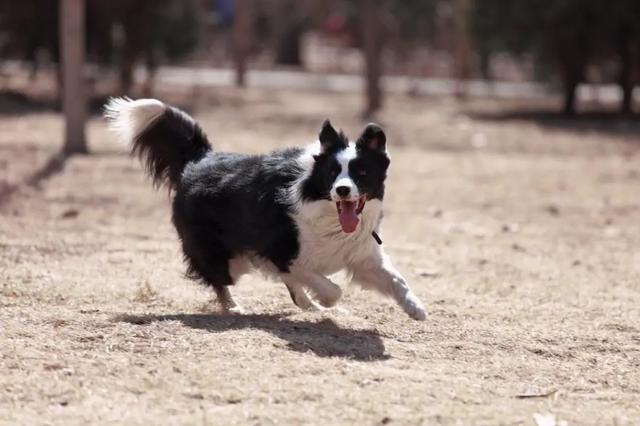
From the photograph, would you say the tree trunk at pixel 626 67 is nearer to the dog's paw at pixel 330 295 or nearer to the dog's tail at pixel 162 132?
the dog's tail at pixel 162 132

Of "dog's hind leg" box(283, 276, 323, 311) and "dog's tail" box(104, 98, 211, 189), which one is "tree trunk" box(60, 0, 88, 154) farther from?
"dog's hind leg" box(283, 276, 323, 311)

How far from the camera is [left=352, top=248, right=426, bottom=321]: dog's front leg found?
6883 mm

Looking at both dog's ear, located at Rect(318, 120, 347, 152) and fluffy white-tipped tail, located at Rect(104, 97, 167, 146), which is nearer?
dog's ear, located at Rect(318, 120, 347, 152)

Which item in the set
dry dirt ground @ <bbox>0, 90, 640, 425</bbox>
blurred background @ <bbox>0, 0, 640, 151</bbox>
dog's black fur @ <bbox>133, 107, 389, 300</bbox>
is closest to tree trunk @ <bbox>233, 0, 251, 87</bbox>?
blurred background @ <bbox>0, 0, 640, 151</bbox>

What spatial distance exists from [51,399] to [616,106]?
24.0 meters

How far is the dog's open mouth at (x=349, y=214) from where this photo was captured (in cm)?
670

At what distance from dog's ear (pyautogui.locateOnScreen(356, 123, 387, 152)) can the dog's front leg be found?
0.63 metres

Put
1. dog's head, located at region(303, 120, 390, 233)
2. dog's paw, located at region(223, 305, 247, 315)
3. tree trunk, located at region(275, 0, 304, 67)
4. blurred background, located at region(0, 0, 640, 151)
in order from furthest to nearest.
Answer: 1. tree trunk, located at region(275, 0, 304, 67)
2. blurred background, located at region(0, 0, 640, 151)
3. dog's paw, located at region(223, 305, 247, 315)
4. dog's head, located at region(303, 120, 390, 233)

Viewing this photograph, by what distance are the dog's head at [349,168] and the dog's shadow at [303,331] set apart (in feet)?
1.87

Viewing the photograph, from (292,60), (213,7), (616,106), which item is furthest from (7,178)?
(213,7)

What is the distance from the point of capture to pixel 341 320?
7125mm

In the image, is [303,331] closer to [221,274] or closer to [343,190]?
[343,190]

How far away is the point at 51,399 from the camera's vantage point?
16.9 feet

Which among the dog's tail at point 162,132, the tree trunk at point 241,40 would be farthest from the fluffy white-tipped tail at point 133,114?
the tree trunk at point 241,40
